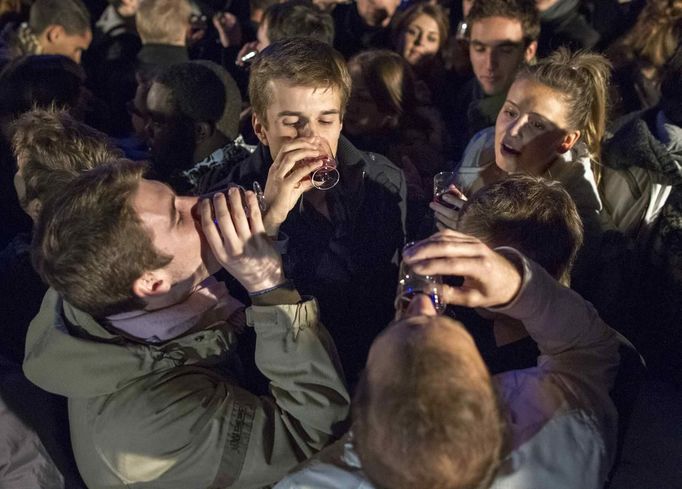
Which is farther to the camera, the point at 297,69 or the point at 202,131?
the point at 202,131

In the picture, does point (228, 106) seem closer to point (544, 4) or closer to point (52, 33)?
point (52, 33)

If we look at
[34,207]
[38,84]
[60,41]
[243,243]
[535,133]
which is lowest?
[60,41]

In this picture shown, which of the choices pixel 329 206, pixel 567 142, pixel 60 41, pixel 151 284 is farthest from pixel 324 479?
pixel 60 41

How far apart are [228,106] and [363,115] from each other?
0.73 m

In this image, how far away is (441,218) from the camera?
89.1 inches

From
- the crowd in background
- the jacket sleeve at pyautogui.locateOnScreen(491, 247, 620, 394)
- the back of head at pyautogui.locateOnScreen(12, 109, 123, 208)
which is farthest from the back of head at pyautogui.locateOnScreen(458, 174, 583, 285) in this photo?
the back of head at pyautogui.locateOnScreen(12, 109, 123, 208)

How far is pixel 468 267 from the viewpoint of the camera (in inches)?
56.2

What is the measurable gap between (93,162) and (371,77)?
4.98 feet

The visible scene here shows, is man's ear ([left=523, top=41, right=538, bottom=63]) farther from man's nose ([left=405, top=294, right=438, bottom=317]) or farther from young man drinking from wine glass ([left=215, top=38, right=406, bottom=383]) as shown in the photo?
man's nose ([left=405, top=294, right=438, bottom=317])

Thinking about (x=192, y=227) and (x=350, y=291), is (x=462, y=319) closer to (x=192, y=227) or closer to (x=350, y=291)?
(x=350, y=291)

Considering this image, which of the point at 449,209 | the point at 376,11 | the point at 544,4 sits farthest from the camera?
the point at 376,11

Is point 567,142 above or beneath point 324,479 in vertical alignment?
above

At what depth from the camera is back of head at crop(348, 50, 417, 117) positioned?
136 inches

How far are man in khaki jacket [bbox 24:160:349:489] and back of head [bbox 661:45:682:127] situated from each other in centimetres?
172
